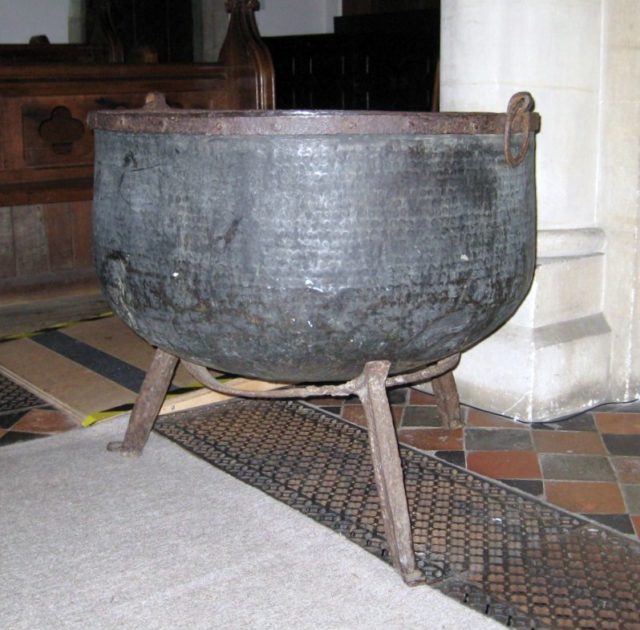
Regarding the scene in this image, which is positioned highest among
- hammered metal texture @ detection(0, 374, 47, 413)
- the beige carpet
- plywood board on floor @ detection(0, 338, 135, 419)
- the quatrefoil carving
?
the quatrefoil carving

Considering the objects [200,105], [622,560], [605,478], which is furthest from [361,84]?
[622,560]

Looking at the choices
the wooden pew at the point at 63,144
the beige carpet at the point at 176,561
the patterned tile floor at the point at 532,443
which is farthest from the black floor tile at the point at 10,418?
the wooden pew at the point at 63,144

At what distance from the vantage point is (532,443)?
2.00 m

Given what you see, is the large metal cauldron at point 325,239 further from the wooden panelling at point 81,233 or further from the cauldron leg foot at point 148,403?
the wooden panelling at point 81,233

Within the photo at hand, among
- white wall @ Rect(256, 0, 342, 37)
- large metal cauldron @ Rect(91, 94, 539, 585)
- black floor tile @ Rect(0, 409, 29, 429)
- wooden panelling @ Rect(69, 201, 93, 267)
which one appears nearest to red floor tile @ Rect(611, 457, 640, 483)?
large metal cauldron @ Rect(91, 94, 539, 585)

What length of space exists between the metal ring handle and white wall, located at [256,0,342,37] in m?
4.13

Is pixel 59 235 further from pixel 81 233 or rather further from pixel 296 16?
pixel 296 16

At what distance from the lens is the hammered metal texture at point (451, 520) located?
4.57 ft

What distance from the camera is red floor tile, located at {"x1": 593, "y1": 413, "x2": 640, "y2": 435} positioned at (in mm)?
2084

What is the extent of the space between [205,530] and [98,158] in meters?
0.65

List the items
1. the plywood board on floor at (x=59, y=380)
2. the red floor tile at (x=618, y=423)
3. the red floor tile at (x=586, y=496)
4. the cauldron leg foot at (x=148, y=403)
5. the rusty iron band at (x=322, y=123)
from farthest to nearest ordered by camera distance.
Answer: the plywood board on floor at (x=59, y=380)
the red floor tile at (x=618, y=423)
the cauldron leg foot at (x=148, y=403)
the red floor tile at (x=586, y=496)
the rusty iron band at (x=322, y=123)

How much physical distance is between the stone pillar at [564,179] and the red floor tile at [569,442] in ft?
0.25

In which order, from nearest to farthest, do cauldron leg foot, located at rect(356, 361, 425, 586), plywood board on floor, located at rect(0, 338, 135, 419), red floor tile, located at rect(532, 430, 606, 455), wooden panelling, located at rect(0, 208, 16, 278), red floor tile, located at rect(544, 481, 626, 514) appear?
cauldron leg foot, located at rect(356, 361, 425, 586) < red floor tile, located at rect(544, 481, 626, 514) < red floor tile, located at rect(532, 430, 606, 455) < plywood board on floor, located at rect(0, 338, 135, 419) < wooden panelling, located at rect(0, 208, 16, 278)

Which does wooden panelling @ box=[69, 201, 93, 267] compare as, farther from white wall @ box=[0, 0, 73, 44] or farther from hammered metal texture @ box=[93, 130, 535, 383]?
white wall @ box=[0, 0, 73, 44]
